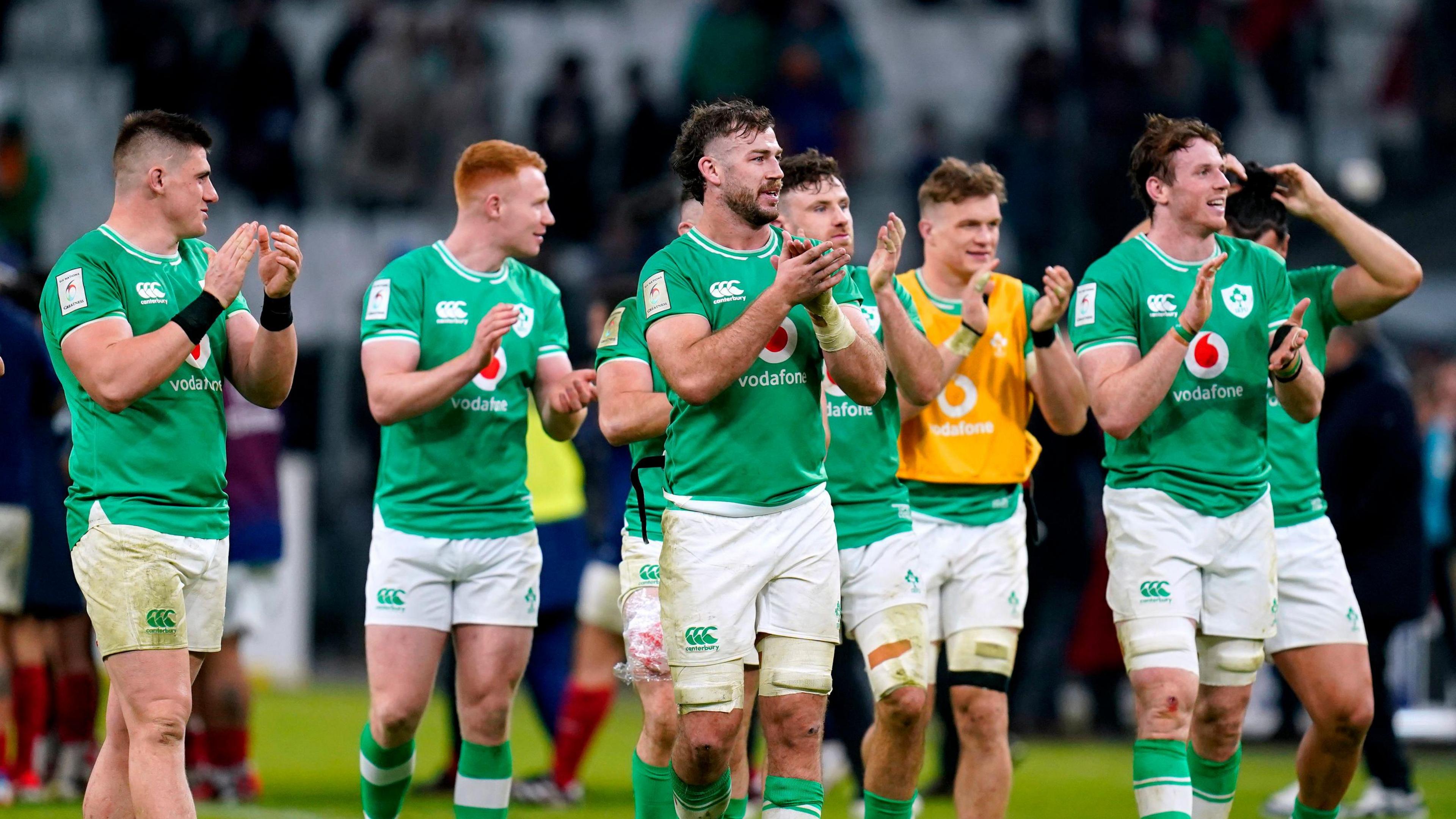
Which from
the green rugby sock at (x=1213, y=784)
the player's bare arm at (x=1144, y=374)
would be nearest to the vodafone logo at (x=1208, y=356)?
the player's bare arm at (x=1144, y=374)

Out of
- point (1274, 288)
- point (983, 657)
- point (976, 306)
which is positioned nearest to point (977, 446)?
point (976, 306)

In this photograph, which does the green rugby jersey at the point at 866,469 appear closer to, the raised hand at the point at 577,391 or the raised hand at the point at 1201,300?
the raised hand at the point at 577,391

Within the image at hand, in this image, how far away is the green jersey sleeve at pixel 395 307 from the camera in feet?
24.0

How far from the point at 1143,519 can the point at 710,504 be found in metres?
1.86

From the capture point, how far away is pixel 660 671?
6.61m

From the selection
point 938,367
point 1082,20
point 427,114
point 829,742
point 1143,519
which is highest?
point 1082,20

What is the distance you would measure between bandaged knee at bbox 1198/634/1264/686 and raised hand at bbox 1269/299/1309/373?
104 cm

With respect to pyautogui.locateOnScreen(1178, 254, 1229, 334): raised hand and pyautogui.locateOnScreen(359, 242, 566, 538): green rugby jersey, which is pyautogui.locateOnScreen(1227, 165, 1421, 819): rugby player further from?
pyautogui.locateOnScreen(359, 242, 566, 538): green rugby jersey

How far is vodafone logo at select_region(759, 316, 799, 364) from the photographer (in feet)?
19.9

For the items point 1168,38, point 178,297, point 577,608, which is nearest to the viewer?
point 178,297

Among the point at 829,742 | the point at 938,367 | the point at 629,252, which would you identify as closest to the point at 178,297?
the point at 938,367

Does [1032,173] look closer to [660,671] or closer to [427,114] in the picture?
[427,114]

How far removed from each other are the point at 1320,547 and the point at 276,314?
4.15m

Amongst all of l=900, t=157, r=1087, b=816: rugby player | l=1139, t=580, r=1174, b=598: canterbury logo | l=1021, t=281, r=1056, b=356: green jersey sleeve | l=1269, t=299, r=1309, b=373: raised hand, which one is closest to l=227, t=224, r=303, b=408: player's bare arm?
l=900, t=157, r=1087, b=816: rugby player
